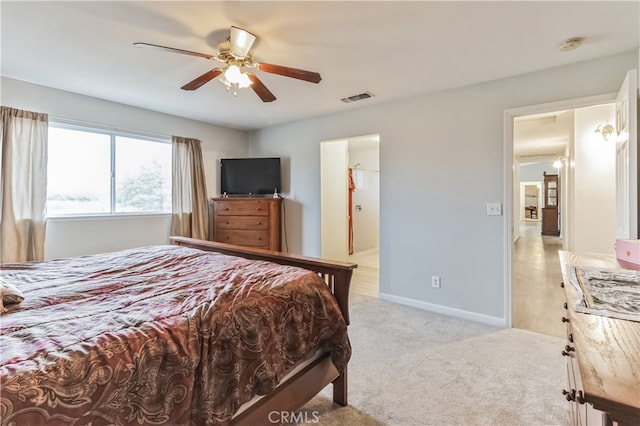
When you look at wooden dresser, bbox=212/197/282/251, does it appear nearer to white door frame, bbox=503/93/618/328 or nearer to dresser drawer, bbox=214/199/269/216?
dresser drawer, bbox=214/199/269/216

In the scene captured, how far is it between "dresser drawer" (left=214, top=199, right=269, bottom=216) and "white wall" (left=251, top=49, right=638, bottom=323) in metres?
1.58

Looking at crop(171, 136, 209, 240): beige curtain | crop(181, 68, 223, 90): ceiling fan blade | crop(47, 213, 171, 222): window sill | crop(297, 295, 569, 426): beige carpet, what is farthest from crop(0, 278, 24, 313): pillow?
crop(171, 136, 209, 240): beige curtain

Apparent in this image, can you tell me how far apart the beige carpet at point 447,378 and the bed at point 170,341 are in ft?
0.74

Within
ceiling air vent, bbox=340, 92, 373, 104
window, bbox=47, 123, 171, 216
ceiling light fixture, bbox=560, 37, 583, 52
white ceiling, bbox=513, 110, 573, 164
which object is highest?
white ceiling, bbox=513, 110, 573, 164

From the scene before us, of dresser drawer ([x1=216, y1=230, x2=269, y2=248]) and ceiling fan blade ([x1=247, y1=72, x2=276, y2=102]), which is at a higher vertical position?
ceiling fan blade ([x1=247, y1=72, x2=276, y2=102])

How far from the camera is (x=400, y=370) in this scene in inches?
84.3

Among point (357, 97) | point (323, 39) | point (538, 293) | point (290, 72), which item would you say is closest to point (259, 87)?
point (290, 72)

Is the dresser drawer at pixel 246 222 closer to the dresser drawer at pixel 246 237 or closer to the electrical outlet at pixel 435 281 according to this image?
the dresser drawer at pixel 246 237

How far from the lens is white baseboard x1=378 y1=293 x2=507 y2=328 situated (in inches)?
116

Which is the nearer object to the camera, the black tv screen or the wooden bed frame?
the wooden bed frame

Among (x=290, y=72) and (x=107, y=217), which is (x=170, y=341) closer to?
(x=290, y=72)

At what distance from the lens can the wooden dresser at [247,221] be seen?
4379mm

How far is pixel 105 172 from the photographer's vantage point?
3662mm

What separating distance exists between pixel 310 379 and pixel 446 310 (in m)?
2.14
